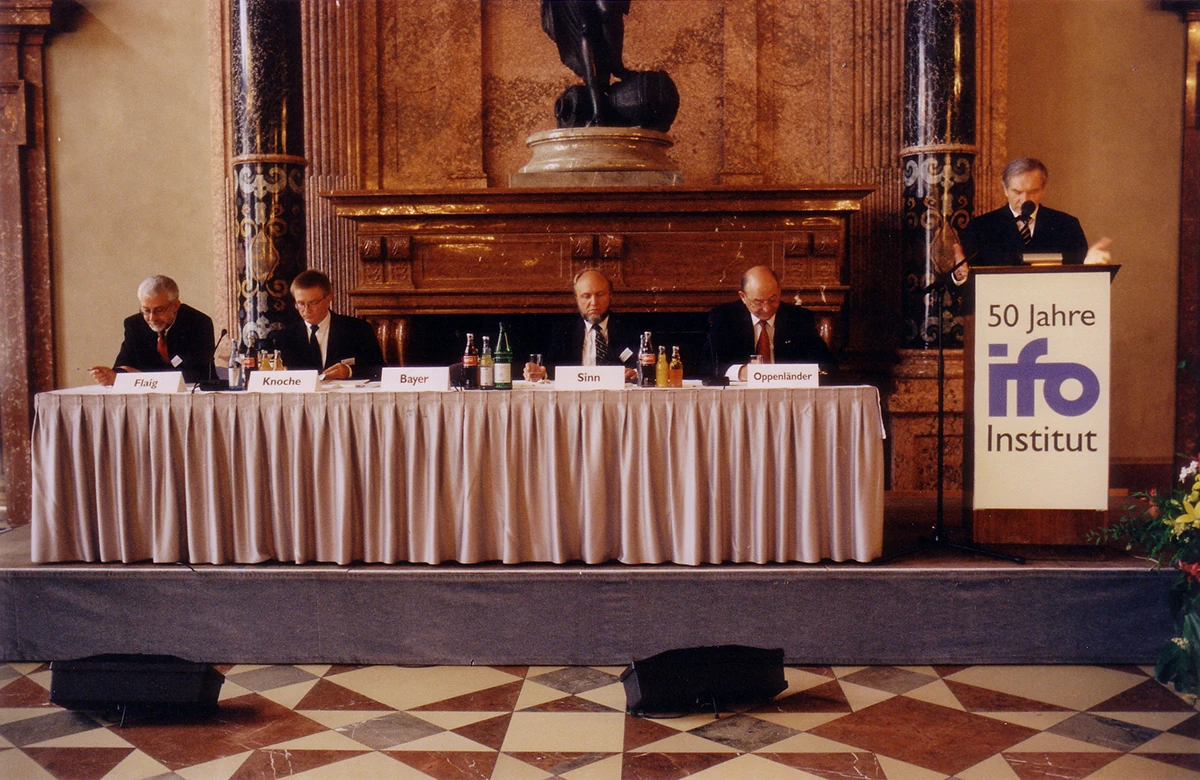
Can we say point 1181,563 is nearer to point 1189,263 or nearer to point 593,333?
point 593,333

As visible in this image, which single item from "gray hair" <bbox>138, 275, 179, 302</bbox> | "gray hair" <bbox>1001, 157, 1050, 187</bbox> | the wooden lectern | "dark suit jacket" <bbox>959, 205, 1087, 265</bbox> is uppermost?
"gray hair" <bbox>1001, 157, 1050, 187</bbox>

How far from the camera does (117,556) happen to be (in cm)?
318

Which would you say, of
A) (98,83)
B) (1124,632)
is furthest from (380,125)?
(1124,632)

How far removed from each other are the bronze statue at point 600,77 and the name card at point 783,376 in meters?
2.43

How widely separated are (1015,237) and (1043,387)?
2.51 ft

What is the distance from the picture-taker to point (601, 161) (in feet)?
16.3

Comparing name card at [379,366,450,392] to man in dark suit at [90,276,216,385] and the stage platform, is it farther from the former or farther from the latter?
man in dark suit at [90,276,216,385]

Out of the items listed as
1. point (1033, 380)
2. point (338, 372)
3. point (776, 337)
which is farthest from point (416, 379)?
point (1033, 380)

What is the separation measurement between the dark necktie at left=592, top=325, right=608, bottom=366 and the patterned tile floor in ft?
4.43

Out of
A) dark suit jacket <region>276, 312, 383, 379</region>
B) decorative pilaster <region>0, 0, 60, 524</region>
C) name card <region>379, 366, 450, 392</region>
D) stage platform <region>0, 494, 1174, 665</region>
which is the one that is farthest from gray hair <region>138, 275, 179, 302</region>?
decorative pilaster <region>0, 0, 60, 524</region>

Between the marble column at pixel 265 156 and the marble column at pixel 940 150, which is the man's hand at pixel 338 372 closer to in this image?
the marble column at pixel 265 156

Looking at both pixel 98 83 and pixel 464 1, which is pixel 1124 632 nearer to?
pixel 464 1

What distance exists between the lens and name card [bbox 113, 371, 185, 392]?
3.19 meters

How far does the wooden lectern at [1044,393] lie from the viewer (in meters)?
3.13
